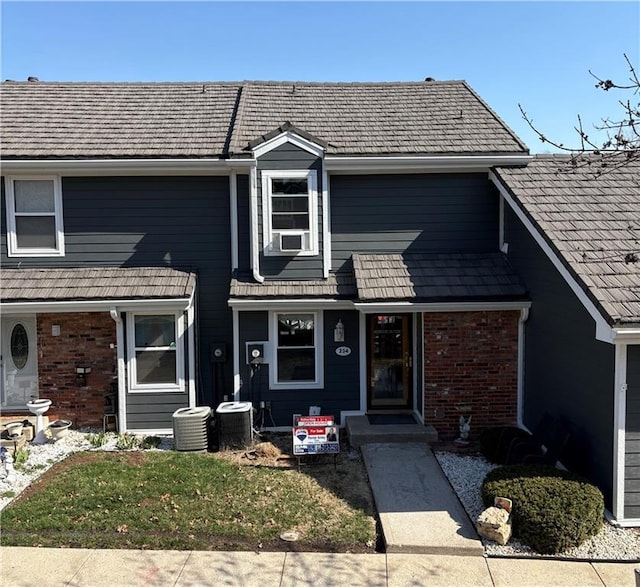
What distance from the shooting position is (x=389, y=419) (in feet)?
30.8

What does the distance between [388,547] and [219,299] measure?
588 centimetres

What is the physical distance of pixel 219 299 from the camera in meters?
10.1

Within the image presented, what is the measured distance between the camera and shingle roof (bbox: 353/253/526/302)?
28.8 ft

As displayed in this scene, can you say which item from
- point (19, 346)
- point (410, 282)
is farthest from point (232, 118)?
point (19, 346)

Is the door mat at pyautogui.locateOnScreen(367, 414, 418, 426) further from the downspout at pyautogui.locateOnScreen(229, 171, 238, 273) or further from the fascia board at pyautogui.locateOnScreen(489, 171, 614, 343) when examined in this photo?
the downspout at pyautogui.locateOnScreen(229, 171, 238, 273)

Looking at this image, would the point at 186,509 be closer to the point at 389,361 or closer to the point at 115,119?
the point at 389,361

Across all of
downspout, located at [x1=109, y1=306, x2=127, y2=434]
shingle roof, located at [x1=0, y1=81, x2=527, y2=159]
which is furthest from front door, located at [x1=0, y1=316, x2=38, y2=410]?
shingle roof, located at [x1=0, y1=81, x2=527, y2=159]

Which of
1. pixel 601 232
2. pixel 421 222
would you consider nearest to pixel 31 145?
pixel 421 222

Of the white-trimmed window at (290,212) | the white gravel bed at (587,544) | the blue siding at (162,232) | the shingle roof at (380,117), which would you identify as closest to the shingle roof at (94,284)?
the blue siding at (162,232)

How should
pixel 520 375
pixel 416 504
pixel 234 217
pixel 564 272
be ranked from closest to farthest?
pixel 416 504
pixel 564 272
pixel 520 375
pixel 234 217

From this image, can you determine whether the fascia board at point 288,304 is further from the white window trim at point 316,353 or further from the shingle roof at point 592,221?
the shingle roof at point 592,221

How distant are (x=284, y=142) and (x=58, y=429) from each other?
6.58m

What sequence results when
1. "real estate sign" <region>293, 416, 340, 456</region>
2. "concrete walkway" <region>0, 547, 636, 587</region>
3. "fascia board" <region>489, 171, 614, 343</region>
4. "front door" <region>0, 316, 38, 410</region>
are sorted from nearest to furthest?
"concrete walkway" <region>0, 547, 636, 587</region>
"fascia board" <region>489, 171, 614, 343</region>
"real estate sign" <region>293, 416, 340, 456</region>
"front door" <region>0, 316, 38, 410</region>

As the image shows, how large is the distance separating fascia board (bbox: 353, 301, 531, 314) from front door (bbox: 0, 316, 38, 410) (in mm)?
6407
